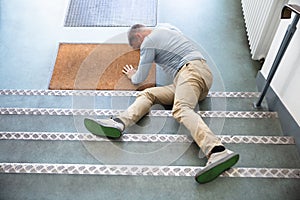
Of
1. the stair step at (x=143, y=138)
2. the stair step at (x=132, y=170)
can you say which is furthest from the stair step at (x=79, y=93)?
the stair step at (x=132, y=170)

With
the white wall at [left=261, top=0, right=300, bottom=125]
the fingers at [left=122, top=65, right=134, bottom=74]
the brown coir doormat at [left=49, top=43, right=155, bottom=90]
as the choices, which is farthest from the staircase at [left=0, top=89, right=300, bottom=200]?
the fingers at [left=122, top=65, right=134, bottom=74]

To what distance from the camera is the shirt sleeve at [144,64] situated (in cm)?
219

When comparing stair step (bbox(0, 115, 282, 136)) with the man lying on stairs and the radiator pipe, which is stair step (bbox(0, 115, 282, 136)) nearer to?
the man lying on stairs

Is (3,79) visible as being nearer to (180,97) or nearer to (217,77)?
(180,97)

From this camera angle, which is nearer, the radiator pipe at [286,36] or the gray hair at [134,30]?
the radiator pipe at [286,36]

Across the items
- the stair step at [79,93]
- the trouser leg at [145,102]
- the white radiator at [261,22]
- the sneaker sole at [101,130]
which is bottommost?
the stair step at [79,93]

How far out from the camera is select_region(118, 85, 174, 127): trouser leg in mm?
2004

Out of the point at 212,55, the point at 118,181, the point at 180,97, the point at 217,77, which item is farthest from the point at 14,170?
the point at 212,55

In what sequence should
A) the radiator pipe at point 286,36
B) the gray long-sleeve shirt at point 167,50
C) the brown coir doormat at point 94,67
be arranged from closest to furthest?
the radiator pipe at point 286,36, the gray long-sleeve shirt at point 167,50, the brown coir doormat at point 94,67

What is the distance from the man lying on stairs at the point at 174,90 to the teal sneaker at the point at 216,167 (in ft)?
0.07

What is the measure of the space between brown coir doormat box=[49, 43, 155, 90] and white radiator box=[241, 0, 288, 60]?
884 mm

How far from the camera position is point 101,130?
6.16 ft

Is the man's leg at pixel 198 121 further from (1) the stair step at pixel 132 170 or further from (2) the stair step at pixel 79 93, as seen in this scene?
(2) the stair step at pixel 79 93

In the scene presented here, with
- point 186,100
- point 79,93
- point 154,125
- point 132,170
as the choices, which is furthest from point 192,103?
point 79,93
